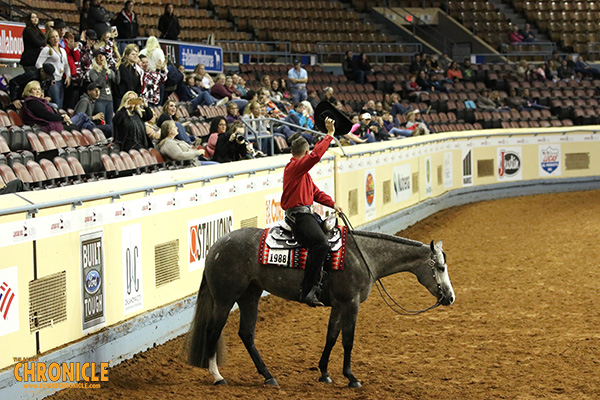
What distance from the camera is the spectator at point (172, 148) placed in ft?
43.9

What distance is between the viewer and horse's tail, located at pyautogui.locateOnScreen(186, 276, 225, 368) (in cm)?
856

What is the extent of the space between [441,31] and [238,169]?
29335 mm

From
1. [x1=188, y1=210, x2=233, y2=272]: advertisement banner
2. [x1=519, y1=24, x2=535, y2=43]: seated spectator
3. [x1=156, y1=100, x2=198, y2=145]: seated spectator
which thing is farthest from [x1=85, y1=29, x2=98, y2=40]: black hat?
[x1=519, y1=24, x2=535, y2=43]: seated spectator

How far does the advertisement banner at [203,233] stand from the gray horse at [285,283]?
2098 millimetres

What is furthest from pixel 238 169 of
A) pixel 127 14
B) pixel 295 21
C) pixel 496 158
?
pixel 295 21

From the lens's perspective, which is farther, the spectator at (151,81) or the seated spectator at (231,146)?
the spectator at (151,81)

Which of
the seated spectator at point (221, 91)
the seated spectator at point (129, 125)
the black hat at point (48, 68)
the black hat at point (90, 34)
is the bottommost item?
the seated spectator at point (129, 125)

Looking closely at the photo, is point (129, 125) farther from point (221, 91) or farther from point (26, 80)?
point (221, 91)

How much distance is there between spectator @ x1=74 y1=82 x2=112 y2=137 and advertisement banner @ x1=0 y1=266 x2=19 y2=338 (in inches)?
319

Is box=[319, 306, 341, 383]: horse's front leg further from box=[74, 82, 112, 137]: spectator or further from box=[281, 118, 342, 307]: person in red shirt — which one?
box=[74, 82, 112, 137]: spectator

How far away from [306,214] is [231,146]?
A: 19.1 ft

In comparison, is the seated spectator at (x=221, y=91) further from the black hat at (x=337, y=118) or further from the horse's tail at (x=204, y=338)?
the horse's tail at (x=204, y=338)

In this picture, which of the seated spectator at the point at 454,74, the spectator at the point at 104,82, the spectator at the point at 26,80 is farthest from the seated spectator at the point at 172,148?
the seated spectator at the point at 454,74

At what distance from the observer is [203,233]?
11000 mm
